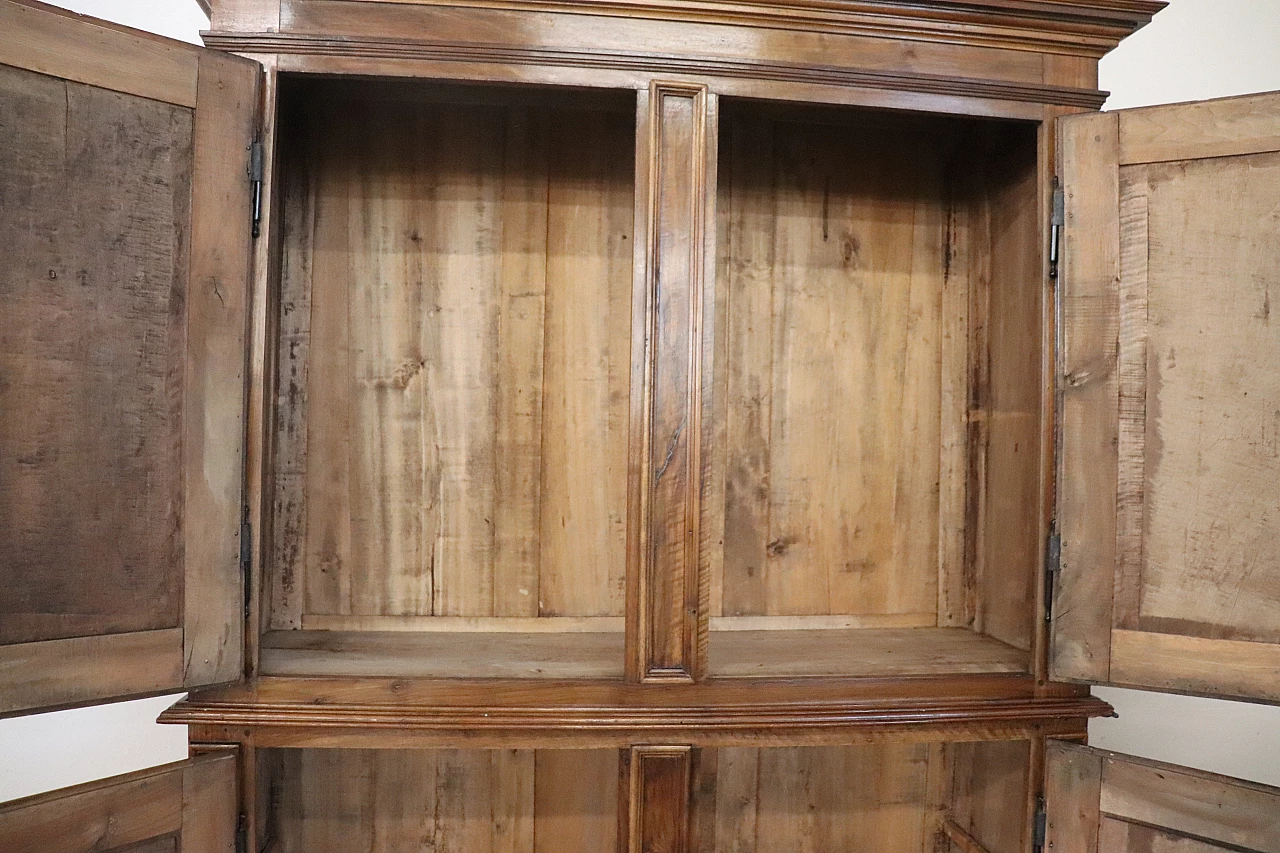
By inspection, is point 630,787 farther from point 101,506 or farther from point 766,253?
point 766,253

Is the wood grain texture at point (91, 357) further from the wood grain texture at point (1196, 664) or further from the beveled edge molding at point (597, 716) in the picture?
the wood grain texture at point (1196, 664)

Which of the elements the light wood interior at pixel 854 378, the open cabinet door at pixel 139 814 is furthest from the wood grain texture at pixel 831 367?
the open cabinet door at pixel 139 814

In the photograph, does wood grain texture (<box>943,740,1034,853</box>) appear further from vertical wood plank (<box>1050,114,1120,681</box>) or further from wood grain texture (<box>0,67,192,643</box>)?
wood grain texture (<box>0,67,192,643</box>)

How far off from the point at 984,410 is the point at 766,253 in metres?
0.58

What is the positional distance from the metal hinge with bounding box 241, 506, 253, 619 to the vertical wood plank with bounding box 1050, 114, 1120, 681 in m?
1.34

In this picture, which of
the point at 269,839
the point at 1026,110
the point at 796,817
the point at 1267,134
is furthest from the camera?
the point at 796,817

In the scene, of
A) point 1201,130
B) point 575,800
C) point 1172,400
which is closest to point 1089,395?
point 1172,400

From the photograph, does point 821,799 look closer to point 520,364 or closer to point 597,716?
point 597,716

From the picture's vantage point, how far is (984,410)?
1.67 meters

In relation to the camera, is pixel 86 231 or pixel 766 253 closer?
pixel 86 231

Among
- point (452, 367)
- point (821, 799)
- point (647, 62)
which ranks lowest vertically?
point (821, 799)

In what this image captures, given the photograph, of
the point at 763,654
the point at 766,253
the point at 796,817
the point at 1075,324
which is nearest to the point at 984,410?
the point at 1075,324

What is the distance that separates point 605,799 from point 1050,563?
41.2 inches

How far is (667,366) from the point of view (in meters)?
1.29
